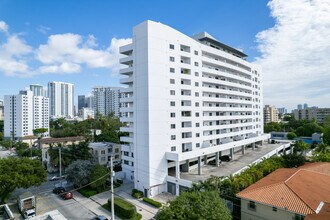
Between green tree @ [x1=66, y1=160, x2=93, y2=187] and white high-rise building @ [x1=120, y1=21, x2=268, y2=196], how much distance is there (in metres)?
7.52

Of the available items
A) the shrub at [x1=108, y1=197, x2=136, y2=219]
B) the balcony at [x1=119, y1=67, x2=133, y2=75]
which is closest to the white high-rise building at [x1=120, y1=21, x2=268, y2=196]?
the balcony at [x1=119, y1=67, x2=133, y2=75]

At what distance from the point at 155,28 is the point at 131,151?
71.3ft

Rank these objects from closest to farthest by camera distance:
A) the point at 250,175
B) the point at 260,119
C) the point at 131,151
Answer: the point at 250,175
the point at 131,151
the point at 260,119

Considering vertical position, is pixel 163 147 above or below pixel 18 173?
above

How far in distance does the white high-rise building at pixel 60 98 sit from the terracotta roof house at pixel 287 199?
561 feet

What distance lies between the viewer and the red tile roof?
20388 millimetres

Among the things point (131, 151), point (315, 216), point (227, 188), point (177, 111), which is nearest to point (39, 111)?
point (131, 151)

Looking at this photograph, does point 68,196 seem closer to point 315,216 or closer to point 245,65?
point 315,216

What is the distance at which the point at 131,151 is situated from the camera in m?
40.2

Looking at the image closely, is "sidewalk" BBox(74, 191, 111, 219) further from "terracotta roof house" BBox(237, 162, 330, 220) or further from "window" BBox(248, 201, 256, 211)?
"terracotta roof house" BBox(237, 162, 330, 220)

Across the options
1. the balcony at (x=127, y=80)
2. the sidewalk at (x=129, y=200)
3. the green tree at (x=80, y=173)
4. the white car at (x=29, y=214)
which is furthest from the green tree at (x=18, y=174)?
the balcony at (x=127, y=80)

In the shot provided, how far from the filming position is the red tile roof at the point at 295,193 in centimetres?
2039

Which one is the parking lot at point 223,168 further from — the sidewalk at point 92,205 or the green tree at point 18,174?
the green tree at point 18,174

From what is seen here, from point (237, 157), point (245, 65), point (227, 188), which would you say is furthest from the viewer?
point (245, 65)
